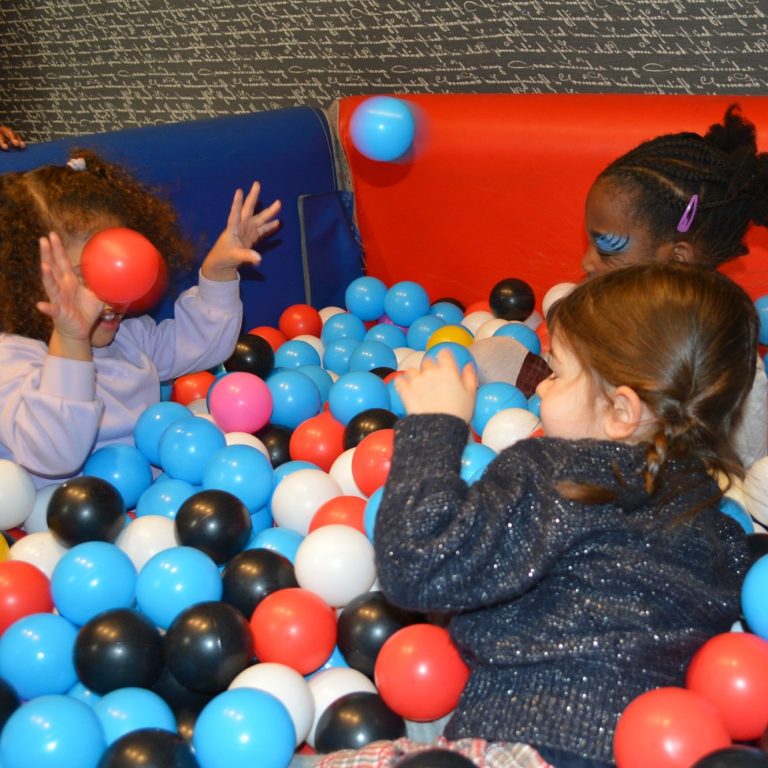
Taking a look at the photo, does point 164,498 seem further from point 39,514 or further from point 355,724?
point 355,724

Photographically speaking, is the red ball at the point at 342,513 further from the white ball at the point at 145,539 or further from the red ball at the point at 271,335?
the red ball at the point at 271,335

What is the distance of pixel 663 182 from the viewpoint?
1.68 m

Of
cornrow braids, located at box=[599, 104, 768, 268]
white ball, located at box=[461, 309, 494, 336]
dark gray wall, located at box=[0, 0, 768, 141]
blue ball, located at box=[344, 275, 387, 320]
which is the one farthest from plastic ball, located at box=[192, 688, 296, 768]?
dark gray wall, located at box=[0, 0, 768, 141]

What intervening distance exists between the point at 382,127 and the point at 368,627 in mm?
1223

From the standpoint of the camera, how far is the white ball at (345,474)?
5.23 feet

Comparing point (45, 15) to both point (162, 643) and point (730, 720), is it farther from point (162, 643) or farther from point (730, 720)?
point (730, 720)

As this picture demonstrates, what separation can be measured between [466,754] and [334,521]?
54cm

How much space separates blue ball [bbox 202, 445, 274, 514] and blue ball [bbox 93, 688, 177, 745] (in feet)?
1.39

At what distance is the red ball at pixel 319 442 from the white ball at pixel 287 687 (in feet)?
1.90

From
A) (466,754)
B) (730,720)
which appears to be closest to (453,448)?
(466,754)

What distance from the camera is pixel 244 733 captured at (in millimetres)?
1059

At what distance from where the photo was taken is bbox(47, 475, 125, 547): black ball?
140 centimetres

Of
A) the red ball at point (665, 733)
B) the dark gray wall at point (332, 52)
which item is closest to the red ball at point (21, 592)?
the red ball at point (665, 733)

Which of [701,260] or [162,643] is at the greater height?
[701,260]
